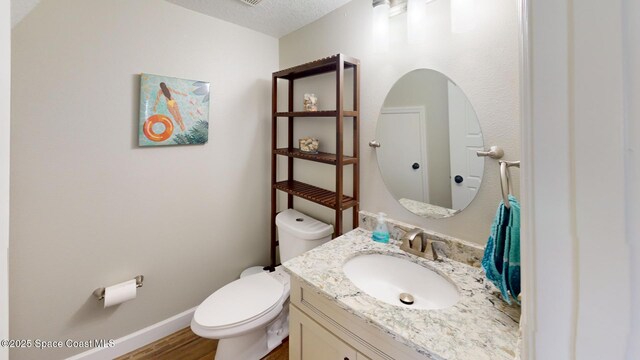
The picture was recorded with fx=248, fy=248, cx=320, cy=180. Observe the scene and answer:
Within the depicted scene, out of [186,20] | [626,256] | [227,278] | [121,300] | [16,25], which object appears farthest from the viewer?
[227,278]

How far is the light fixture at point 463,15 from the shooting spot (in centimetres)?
98

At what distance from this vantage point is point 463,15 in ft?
3.26

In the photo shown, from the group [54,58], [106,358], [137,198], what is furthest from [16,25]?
[106,358]

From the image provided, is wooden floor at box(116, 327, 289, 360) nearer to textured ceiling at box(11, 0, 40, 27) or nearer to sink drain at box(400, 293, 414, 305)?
sink drain at box(400, 293, 414, 305)

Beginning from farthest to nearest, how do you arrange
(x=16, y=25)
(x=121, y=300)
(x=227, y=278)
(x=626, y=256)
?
(x=227, y=278) → (x=121, y=300) → (x=16, y=25) → (x=626, y=256)

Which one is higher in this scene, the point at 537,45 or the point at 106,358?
the point at 537,45

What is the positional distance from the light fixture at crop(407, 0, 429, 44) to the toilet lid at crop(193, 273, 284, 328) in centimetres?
149

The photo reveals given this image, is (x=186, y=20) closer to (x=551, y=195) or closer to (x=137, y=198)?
(x=137, y=198)

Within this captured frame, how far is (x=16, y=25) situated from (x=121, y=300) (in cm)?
139

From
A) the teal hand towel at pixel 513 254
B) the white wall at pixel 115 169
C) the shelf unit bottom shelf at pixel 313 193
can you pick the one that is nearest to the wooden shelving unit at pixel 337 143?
the shelf unit bottom shelf at pixel 313 193

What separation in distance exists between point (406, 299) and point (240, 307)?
2.81 ft

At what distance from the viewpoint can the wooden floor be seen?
1474 millimetres

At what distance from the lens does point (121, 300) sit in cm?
136

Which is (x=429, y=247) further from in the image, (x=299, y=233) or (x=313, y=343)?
(x=299, y=233)
